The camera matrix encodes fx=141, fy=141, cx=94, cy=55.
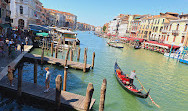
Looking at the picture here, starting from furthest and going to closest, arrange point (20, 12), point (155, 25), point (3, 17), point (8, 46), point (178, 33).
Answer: point (155, 25) < point (20, 12) < point (178, 33) < point (3, 17) < point (8, 46)

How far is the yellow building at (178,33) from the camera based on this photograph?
105 feet

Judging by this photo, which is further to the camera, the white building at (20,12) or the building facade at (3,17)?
the white building at (20,12)

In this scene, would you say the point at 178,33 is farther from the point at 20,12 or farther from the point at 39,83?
the point at 20,12

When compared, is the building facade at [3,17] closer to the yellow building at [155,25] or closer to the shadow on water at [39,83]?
the shadow on water at [39,83]

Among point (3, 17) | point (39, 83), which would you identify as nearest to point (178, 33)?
point (39, 83)

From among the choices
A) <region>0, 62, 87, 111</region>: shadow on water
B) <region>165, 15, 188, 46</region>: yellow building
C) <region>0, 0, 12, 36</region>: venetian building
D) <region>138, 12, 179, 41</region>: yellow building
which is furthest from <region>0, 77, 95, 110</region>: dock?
<region>138, 12, 179, 41</region>: yellow building

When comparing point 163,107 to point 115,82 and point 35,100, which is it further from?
point 35,100

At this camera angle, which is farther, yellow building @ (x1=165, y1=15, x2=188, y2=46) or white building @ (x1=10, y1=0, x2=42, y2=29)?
white building @ (x1=10, y1=0, x2=42, y2=29)

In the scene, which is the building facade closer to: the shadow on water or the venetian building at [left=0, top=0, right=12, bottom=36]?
the venetian building at [left=0, top=0, right=12, bottom=36]

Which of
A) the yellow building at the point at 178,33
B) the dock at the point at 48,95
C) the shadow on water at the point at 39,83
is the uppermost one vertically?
the yellow building at the point at 178,33

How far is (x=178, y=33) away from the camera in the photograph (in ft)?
112

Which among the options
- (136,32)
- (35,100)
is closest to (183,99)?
(35,100)

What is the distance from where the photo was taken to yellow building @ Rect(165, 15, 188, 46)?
32.1m

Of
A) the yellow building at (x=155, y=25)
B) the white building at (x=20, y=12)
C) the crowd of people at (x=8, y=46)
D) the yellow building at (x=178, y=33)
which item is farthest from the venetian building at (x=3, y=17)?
the yellow building at (x=155, y=25)
